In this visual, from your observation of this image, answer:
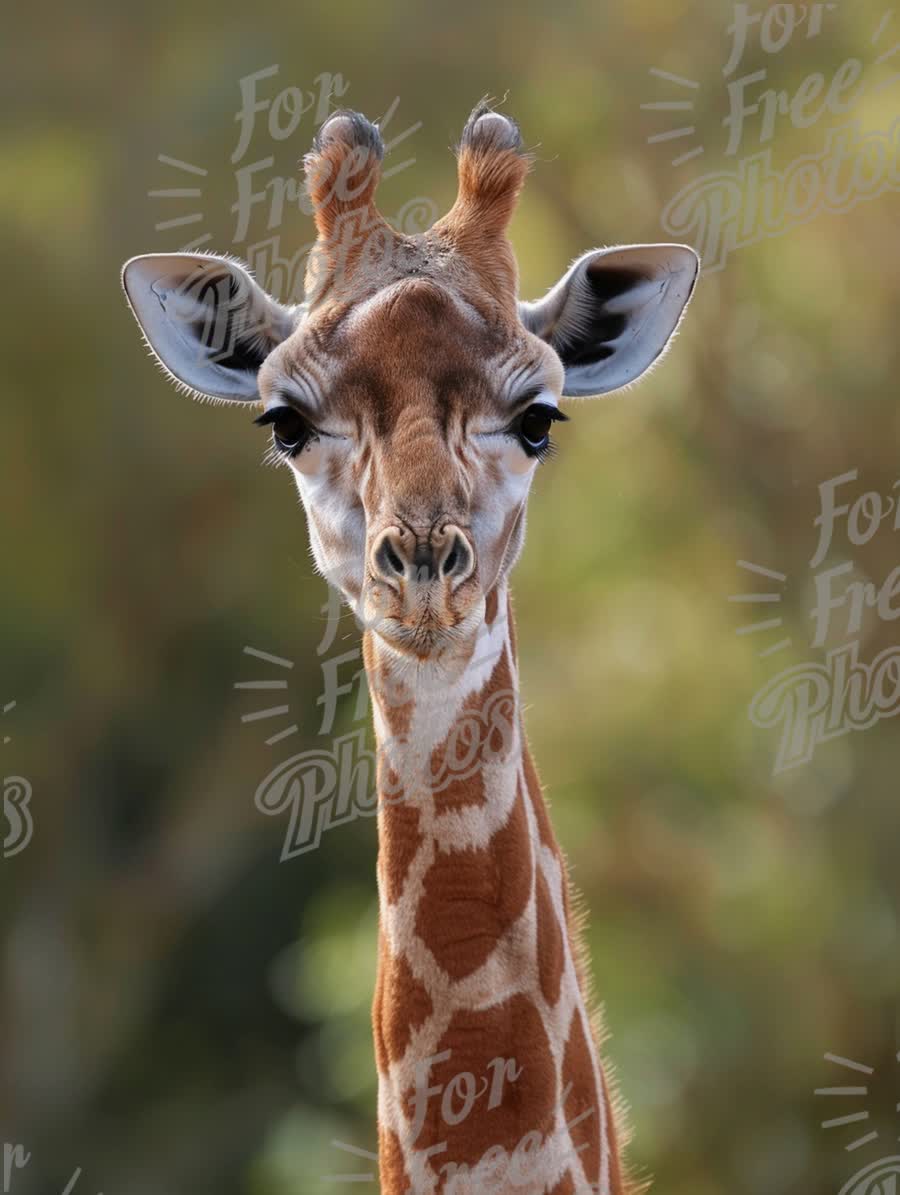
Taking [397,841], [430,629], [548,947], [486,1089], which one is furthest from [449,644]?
[486,1089]

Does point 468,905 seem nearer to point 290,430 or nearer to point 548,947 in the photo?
point 548,947

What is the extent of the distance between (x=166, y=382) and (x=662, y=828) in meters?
7.93

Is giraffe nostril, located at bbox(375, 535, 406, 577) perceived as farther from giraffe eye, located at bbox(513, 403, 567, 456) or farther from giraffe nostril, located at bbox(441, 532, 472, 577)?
giraffe eye, located at bbox(513, 403, 567, 456)

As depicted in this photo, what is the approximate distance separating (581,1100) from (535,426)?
181 cm

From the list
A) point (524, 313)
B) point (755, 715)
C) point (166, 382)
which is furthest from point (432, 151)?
point (524, 313)

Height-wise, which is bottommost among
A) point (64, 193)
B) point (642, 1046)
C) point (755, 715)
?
point (642, 1046)

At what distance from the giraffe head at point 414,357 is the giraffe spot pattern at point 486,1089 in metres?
0.97

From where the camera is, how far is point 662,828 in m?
15.1

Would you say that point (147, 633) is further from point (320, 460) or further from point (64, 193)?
point (320, 460)

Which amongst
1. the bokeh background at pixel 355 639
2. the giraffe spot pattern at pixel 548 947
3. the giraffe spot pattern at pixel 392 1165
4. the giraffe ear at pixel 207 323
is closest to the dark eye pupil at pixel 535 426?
the giraffe ear at pixel 207 323

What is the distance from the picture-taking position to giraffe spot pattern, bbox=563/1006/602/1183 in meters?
4.42

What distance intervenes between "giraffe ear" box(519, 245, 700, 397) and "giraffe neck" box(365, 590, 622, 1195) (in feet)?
3.48

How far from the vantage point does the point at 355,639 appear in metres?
12.8

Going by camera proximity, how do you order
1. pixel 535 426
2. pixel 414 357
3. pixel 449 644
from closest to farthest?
1. pixel 449 644
2. pixel 414 357
3. pixel 535 426
